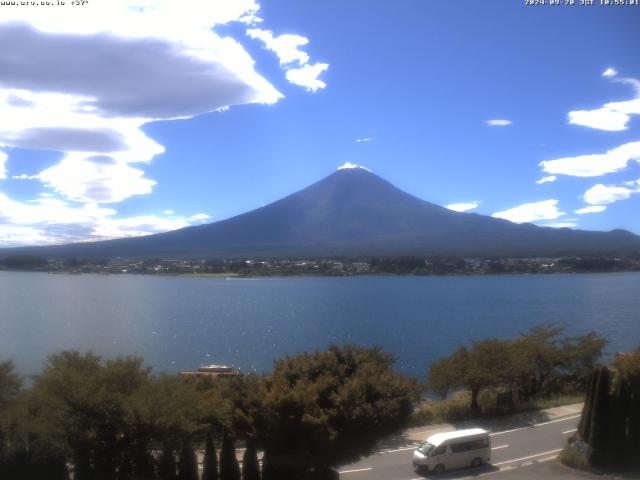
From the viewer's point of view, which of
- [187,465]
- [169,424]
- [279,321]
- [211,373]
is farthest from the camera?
[279,321]

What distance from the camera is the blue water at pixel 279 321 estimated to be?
121 feet

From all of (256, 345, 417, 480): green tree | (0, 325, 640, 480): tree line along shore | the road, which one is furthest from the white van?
(0, 325, 640, 480): tree line along shore

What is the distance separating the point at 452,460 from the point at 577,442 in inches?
98.6

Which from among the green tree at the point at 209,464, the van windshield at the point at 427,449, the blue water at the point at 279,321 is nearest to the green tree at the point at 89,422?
the green tree at the point at 209,464

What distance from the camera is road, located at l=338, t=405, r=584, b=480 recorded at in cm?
1195

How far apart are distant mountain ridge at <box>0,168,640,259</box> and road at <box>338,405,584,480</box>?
124m

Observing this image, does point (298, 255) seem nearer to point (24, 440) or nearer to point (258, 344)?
point (258, 344)

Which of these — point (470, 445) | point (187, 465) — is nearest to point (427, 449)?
point (470, 445)

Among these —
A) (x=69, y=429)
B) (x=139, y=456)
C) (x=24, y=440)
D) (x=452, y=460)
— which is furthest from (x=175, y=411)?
(x=452, y=460)

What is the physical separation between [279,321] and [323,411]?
4061 centimetres

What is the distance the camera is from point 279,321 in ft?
167

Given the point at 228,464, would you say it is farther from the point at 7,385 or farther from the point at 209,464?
the point at 7,385

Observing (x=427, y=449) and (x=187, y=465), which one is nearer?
(x=187, y=465)

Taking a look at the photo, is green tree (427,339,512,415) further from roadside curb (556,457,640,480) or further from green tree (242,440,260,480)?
green tree (242,440,260,480)
